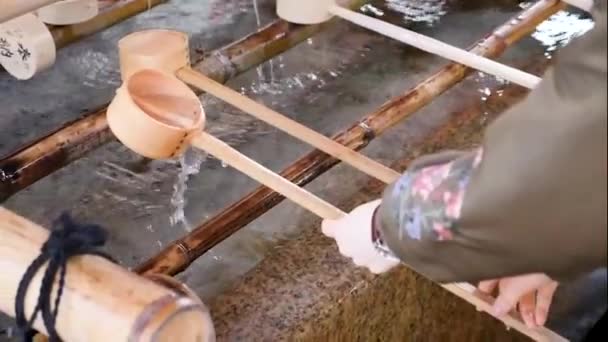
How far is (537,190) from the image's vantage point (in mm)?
881

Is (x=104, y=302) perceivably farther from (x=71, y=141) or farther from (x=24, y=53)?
(x=24, y=53)

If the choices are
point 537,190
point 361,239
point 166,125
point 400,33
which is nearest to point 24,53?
point 166,125

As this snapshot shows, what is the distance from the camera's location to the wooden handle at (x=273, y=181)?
1.33 metres

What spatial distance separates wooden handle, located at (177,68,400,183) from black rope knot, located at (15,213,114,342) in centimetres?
46

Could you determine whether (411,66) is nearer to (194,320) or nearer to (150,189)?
(150,189)

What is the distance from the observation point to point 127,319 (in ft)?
3.61

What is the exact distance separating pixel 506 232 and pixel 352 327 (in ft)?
2.37

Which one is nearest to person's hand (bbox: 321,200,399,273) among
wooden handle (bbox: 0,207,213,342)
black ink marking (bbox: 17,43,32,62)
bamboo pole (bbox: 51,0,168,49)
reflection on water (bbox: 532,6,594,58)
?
wooden handle (bbox: 0,207,213,342)

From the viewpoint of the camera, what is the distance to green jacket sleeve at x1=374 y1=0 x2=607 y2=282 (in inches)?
34.0

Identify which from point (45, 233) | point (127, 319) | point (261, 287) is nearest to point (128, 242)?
point (261, 287)

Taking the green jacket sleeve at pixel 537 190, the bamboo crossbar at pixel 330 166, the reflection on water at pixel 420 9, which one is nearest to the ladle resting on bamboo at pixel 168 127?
the bamboo crossbar at pixel 330 166

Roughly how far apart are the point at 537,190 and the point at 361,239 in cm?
31

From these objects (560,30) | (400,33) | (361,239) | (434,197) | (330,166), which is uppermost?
(434,197)

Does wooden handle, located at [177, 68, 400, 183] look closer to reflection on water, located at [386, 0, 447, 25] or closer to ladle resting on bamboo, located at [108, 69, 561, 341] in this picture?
ladle resting on bamboo, located at [108, 69, 561, 341]
